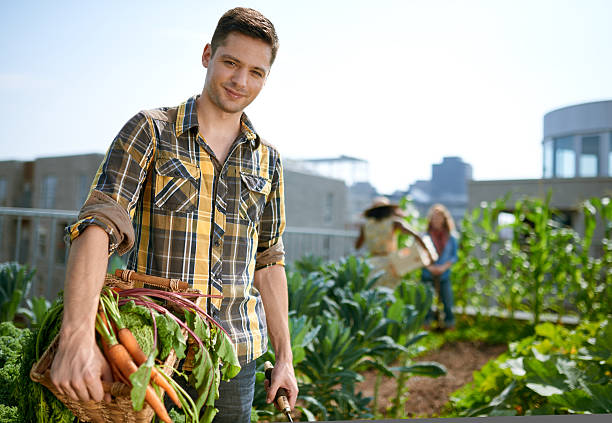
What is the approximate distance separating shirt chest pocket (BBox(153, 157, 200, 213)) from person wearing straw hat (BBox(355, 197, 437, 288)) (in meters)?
3.46

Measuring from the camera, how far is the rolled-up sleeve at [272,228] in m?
1.15

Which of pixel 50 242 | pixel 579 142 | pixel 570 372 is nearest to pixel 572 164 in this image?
pixel 579 142

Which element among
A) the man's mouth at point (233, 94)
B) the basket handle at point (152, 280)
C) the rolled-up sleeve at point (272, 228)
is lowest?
the basket handle at point (152, 280)

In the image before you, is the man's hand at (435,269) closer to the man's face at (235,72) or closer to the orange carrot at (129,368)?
the man's face at (235,72)

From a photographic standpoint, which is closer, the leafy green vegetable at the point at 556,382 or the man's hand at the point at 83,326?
the man's hand at the point at 83,326

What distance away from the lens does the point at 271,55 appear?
1.04 meters

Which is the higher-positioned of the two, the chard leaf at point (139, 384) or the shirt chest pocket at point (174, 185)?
the shirt chest pocket at point (174, 185)

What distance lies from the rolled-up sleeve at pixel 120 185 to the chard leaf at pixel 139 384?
212mm

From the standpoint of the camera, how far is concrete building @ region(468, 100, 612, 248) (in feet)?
31.5

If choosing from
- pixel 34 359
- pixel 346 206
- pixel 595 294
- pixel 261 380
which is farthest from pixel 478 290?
→ pixel 346 206

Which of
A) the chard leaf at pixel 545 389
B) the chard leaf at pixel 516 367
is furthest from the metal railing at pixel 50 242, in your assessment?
the chard leaf at pixel 516 367

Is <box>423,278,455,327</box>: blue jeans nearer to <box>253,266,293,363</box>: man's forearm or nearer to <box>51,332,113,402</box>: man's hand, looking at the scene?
<box>253,266,293,363</box>: man's forearm

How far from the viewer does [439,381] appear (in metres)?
3.31

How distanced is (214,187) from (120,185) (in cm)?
20
